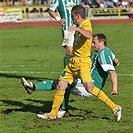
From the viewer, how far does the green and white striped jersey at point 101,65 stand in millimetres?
8234

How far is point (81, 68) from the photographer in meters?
8.06

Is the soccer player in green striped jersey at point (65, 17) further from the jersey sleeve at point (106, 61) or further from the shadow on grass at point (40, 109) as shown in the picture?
the jersey sleeve at point (106, 61)

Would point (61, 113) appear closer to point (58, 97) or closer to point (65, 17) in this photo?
point (58, 97)

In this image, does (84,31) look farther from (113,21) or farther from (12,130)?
(113,21)

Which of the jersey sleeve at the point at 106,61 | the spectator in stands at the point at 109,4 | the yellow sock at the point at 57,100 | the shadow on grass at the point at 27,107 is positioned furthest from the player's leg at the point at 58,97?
the spectator in stands at the point at 109,4

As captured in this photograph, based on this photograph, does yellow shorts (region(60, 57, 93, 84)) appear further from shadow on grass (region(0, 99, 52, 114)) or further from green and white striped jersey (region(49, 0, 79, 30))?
green and white striped jersey (region(49, 0, 79, 30))

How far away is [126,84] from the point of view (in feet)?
39.2

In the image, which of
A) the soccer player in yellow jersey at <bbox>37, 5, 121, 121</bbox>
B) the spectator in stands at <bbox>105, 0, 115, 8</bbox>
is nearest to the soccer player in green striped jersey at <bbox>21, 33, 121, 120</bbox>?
the soccer player in yellow jersey at <bbox>37, 5, 121, 121</bbox>

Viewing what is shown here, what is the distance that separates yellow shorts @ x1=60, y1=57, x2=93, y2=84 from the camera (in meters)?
8.05

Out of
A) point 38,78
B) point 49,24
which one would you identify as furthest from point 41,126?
point 49,24

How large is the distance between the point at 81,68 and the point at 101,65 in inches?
15.3

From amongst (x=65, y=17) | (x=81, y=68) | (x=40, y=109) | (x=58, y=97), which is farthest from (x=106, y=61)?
(x=65, y=17)

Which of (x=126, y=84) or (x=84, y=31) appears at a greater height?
(x=84, y=31)

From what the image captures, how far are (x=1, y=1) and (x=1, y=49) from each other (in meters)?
31.3
